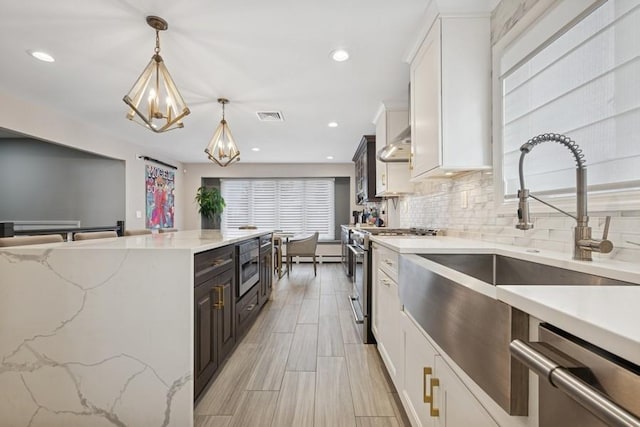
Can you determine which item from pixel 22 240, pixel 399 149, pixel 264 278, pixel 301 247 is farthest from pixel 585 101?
pixel 301 247

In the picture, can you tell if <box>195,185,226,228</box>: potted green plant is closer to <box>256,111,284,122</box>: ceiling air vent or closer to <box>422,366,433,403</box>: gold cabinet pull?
<box>256,111,284,122</box>: ceiling air vent

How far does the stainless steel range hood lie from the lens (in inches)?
103

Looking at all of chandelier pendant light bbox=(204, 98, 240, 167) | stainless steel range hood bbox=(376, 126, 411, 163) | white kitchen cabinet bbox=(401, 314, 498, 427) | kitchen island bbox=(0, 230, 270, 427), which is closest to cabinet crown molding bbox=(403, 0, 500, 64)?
stainless steel range hood bbox=(376, 126, 411, 163)

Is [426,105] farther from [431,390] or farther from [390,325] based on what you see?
[431,390]

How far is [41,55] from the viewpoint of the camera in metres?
2.46

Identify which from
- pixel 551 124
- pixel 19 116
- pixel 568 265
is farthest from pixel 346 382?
pixel 19 116

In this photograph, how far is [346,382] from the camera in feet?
6.24

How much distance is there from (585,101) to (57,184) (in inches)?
256

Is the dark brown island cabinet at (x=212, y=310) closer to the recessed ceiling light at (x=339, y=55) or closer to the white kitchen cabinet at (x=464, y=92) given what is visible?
the white kitchen cabinet at (x=464, y=92)

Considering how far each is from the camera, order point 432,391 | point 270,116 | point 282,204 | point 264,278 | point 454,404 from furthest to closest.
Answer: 1. point 282,204
2. point 270,116
3. point 264,278
4. point 432,391
5. point 454,404

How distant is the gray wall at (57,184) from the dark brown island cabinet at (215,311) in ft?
12.2

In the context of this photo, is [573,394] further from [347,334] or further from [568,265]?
[347,334]

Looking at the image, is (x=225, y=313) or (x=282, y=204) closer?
(x=225, y=313)

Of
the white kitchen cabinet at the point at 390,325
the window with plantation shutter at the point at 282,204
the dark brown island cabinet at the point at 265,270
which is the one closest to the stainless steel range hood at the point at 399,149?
the white kitchen cabinet at the point at 390,325
